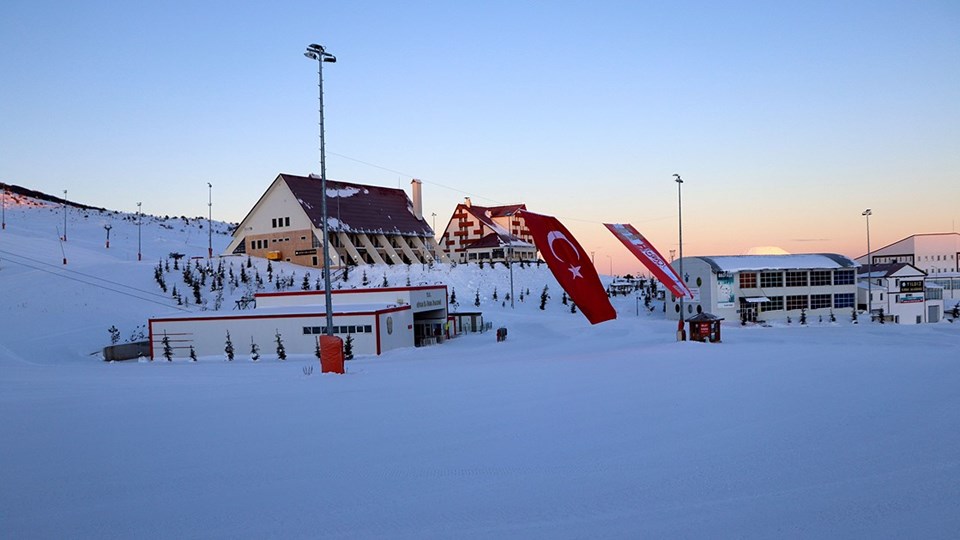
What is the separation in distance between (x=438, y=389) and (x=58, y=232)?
226ft

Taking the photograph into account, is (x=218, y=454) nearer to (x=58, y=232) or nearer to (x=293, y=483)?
(x=293, y=483)

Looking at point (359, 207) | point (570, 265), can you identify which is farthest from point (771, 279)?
point (359, 207)

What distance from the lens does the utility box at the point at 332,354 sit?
53.0 feet

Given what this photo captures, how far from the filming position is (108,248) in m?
56.6

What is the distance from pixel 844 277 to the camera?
4125 cm

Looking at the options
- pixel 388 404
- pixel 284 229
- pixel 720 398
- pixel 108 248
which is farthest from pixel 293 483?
pixel 108 248

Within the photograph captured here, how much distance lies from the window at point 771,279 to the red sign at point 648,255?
60.2 feet

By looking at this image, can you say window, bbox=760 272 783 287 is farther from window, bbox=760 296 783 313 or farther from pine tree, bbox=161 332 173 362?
pine tree, bbox=161 332 173 362

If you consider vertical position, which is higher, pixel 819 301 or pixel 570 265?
pixel 570 265

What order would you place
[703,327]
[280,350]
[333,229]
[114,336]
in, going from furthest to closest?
[333,229], [114,336], [703,327], [280,350]

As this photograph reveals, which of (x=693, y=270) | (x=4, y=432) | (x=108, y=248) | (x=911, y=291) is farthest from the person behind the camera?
(x=108, y=248)

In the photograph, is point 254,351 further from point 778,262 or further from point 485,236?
point 485,236

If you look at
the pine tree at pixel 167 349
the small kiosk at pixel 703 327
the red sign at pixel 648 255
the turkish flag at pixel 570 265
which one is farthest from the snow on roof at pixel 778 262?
the pine tree at pixel 167 349

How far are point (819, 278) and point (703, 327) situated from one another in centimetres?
2136
